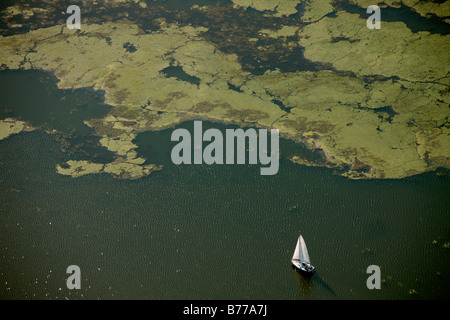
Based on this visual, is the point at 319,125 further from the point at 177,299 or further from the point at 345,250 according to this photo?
the point at 177,299

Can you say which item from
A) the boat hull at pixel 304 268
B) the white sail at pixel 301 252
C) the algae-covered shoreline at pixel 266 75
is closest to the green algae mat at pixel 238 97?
the algae-covered shoreline at pixel 266 75

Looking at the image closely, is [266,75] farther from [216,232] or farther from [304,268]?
[304,268]

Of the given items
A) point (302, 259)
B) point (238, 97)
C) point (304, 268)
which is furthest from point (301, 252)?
point (238, 97)

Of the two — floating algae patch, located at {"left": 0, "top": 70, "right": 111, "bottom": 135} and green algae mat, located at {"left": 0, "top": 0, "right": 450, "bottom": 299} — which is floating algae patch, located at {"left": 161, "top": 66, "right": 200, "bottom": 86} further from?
floating algae patch, located at {"left": 0, "top": 70, "right": 111, "bottom": 135}

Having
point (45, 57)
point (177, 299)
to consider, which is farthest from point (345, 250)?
point (45, 57)

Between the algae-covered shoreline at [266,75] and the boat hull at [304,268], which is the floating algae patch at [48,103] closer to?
the algae-covered shoreline at [266,75]
